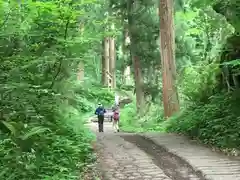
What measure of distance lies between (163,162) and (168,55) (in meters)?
9.23

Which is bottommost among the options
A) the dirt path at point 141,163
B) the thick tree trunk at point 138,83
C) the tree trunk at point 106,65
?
the dirt path at point 141,163

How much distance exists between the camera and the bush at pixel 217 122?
10086 millimetres

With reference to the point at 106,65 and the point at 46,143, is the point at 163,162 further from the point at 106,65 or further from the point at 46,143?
the point at 106,65

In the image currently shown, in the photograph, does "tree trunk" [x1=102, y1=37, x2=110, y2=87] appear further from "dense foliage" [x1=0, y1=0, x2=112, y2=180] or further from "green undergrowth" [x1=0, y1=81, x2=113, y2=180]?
"dense foliage" [x1=0, y1=0, x2=112, y2=180]

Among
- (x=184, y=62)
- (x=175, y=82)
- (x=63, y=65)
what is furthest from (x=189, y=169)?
(x=184, y=62)

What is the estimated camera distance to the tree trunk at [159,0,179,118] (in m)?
17.0

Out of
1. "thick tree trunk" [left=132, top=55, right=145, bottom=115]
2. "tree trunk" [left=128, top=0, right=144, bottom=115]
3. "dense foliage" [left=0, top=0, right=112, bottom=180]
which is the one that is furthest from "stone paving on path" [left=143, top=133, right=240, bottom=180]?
"thick tree trunk" [left=132, top=55, right=145, bottom=115]

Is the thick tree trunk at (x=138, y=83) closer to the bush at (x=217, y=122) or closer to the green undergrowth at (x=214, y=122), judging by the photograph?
the green undergrowth at (x=214, y=122)

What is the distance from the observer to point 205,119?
11.9m

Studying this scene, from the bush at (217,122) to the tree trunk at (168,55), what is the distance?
376 cm

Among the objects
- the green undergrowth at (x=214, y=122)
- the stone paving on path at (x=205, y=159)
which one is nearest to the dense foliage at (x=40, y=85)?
the stone paving on path at (x=205, y=159)

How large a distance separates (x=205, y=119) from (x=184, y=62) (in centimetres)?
1211

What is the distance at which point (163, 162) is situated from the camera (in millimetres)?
8688

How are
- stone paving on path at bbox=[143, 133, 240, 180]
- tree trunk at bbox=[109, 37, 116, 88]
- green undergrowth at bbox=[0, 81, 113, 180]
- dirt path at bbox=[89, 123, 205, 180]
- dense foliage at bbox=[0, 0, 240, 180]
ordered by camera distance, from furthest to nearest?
tree trunk at bbox=[109, 37, 116, 88] → dirt path at bbox=[89, 123, 205, 180] → stone paving on path at bbox=[143, 133, 240, 180] → dense foliage at bbox=[0, 0, 240, 180] → green undergrowth at bbox=[0, 81, 113, 180]
